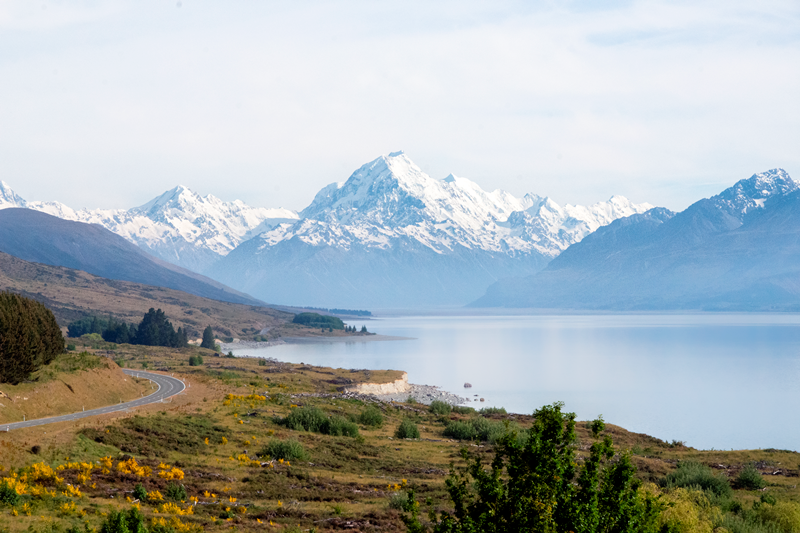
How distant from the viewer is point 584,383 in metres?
116

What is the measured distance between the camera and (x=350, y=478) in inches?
1206

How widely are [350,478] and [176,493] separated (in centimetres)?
883

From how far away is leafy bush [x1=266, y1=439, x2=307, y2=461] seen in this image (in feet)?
107

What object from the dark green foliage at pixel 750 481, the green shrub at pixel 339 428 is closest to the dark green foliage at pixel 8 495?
the green shrub at pixel 339 428

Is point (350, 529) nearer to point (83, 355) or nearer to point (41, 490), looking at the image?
point (41, 490)

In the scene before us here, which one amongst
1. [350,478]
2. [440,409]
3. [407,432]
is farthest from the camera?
[440,409]

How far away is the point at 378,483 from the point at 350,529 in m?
8.08

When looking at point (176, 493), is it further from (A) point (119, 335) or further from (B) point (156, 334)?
(A) point (119, 335)

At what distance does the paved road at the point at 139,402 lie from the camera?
32.8m

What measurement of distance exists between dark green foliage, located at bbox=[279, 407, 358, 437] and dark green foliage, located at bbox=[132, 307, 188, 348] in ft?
300

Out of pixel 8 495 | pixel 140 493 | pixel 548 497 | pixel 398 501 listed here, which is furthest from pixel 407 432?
pixel 548 497

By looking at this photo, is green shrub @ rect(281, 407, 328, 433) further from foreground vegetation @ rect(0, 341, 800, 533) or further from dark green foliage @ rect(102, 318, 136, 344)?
dark green foliage @ rect(102, 318, 136, 344)

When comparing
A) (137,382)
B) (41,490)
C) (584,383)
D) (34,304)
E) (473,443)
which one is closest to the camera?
(41,490)

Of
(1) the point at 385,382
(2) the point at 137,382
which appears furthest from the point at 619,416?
(2) the point at 137,382
